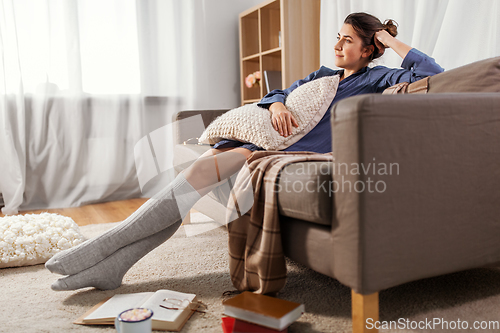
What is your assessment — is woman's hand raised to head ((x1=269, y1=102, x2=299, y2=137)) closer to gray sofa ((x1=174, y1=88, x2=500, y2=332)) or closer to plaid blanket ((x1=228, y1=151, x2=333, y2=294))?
plaid blanket ((x1=228, y1=151, x2=333, y2=294))

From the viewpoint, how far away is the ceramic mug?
3.01 feet

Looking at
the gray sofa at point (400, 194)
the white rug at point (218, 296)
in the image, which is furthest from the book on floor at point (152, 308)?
the gray sofa at point (400, 194)

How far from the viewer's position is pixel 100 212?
8.84ft

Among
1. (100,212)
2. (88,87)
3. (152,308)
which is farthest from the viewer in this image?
(88,87)

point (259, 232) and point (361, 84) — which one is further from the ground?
point (361, 84)

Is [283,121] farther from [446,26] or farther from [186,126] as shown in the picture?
[446,26]

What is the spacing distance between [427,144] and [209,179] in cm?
67

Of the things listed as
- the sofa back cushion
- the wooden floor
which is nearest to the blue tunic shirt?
the sofa back cushion

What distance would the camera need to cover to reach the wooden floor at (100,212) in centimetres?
247

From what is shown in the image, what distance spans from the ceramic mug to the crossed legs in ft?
1.15

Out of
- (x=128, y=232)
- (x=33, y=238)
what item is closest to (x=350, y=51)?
(x=128, y=232)

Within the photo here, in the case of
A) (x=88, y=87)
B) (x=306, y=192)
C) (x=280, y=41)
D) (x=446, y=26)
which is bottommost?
(x=306, y=192)

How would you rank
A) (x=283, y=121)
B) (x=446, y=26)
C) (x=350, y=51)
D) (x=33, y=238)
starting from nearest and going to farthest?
(x=283, y=121)
(x=33, y=238)
(x=350, y=51)
(x=446, y=26)

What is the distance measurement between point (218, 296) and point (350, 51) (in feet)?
3.79
